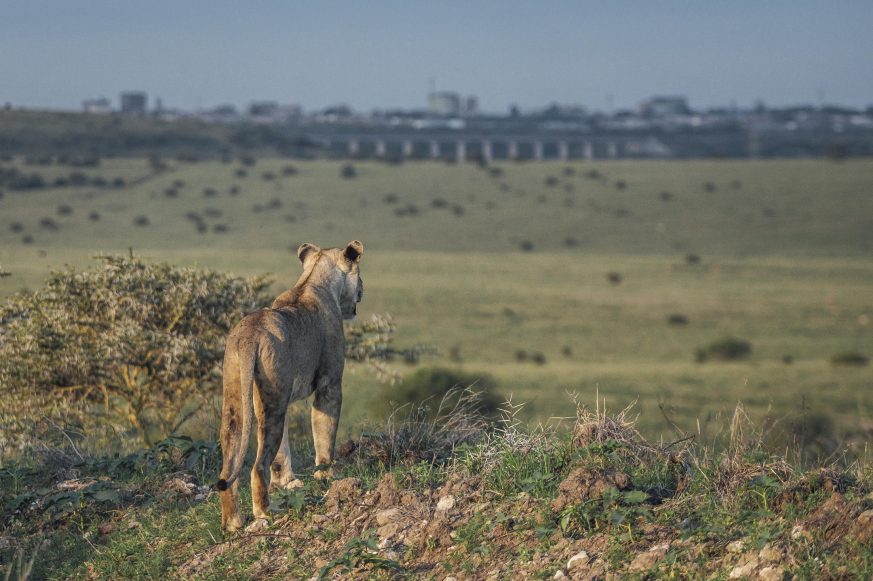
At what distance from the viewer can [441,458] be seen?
8.77 m

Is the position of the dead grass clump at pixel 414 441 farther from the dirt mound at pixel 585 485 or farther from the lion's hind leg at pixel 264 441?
the dirt mound at pixel 585 485

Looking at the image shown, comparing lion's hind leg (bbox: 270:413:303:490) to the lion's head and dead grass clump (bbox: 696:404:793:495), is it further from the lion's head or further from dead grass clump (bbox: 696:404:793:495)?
dead grass clump (bbox: 696:404:793:495)

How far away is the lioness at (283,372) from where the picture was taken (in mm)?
7691

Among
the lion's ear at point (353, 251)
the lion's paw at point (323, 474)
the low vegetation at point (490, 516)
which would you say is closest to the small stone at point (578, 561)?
the low vegetation at point (490, 516)

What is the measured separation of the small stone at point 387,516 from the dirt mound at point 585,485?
0.98m

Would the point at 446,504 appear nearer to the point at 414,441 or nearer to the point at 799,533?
the point at 414,441

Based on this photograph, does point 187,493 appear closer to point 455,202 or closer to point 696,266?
point 696,266

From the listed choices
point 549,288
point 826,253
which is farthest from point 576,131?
point 549,288

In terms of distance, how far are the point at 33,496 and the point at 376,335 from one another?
7.28 m

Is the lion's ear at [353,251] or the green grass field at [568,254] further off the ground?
the lion's ear at [353,251]

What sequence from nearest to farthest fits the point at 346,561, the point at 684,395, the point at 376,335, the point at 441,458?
the point at 346,561 < the point at 441,458 < the point at 376,335 < the point at 684,395

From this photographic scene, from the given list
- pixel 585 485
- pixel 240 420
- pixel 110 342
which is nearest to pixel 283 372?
pixel 240 420

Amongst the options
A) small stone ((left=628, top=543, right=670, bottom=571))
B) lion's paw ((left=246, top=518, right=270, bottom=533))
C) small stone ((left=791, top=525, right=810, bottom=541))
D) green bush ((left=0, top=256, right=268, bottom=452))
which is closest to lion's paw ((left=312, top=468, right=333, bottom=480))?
lion's paw ((left=246, top=518, right=270, bottom=533))

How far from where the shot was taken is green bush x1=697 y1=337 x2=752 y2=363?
134ft
